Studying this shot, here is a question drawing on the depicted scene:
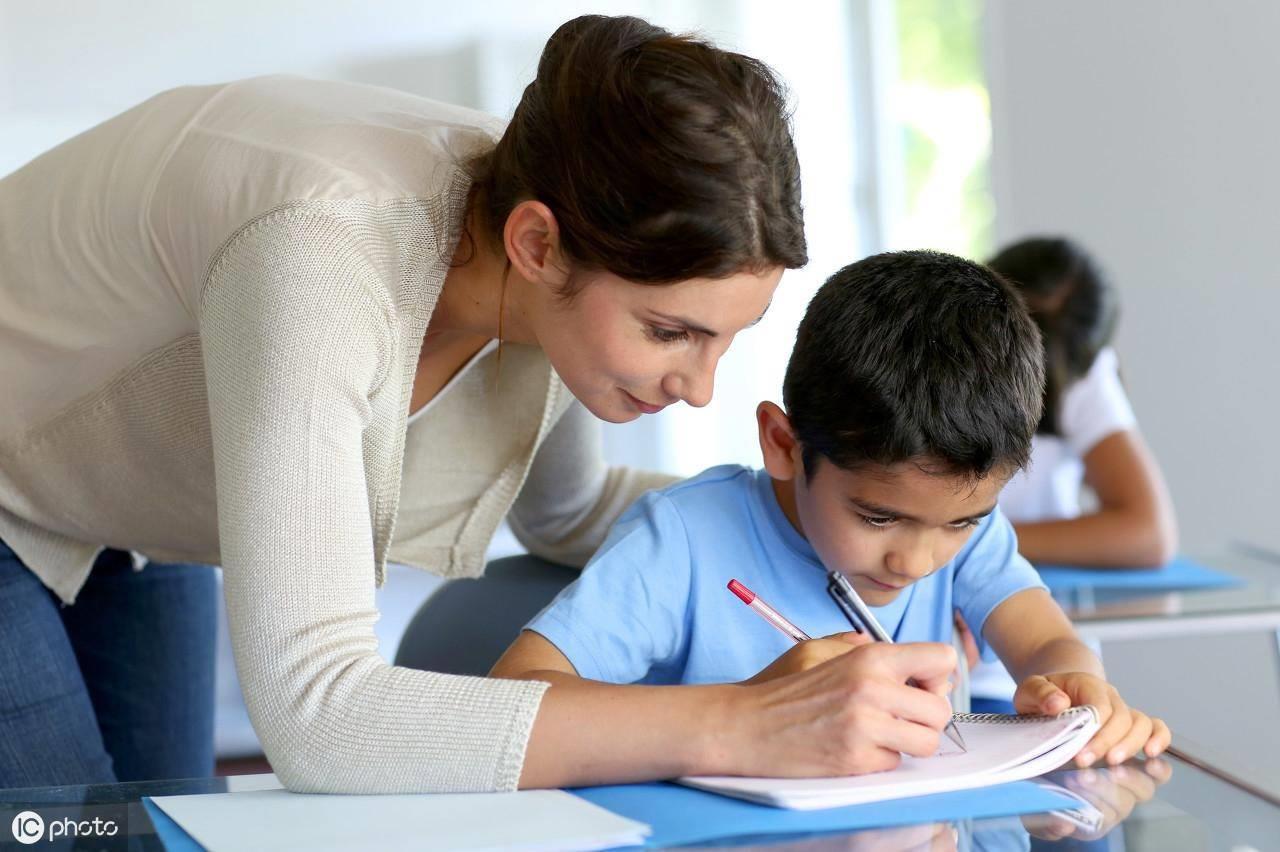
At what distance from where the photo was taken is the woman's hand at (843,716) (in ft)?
2.90

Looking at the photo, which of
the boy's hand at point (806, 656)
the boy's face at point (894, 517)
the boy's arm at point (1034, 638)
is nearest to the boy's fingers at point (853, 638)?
the boy's hand at point (806, 656)

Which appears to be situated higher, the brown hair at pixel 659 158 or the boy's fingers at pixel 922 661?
the brown hair at pixel 659 158

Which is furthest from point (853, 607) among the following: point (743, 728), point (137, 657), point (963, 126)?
point (963, 126)

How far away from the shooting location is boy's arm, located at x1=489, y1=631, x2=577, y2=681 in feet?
3.48

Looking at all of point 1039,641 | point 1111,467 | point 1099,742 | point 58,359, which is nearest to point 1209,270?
point 1111,467

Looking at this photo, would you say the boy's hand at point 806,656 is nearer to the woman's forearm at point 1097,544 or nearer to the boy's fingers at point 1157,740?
the boy's fingers at point 1157,740

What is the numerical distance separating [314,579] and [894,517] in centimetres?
46

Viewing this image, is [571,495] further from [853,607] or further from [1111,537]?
[1111,537]

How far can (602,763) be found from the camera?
891 millimetres

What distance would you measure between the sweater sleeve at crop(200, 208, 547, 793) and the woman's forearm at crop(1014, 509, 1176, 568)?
4.29ft

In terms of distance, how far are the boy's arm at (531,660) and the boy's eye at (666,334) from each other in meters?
0.25

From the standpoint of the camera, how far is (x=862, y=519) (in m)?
1.14

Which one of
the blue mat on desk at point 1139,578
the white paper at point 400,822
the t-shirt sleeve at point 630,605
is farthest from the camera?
the blue mat on desk at point 1139,578

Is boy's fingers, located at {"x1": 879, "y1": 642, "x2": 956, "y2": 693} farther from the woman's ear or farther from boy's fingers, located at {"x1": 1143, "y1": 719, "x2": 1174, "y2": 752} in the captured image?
the woman's ear
